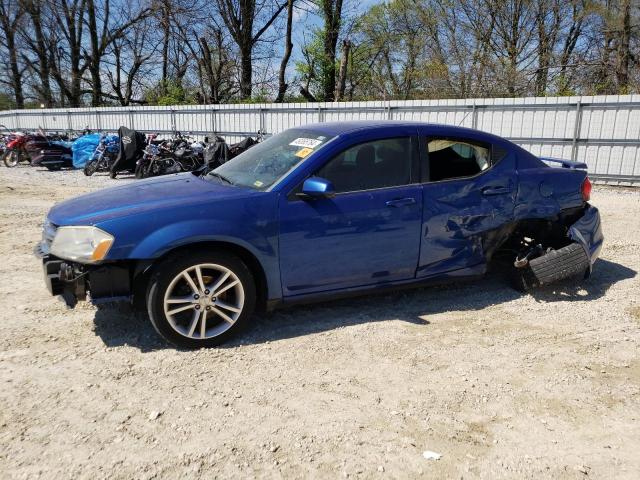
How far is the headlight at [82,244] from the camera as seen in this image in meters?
3.30

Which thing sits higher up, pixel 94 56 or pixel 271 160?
pixel 94 56

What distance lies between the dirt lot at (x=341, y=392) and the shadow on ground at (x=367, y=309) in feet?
0.07

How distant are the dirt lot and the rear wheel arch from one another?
0.37 meters

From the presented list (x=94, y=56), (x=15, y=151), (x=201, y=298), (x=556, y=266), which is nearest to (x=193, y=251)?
(x=201, y=298)

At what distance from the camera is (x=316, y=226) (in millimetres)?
3740

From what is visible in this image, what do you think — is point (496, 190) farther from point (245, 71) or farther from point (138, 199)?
point (245, 71)

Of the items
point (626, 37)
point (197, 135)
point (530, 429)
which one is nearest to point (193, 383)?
point (530, 429)

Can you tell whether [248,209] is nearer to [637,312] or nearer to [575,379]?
[575,379]

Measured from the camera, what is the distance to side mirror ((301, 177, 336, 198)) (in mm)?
3625

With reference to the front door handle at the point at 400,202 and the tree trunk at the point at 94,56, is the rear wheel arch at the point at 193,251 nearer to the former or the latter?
the front door handle at the point at 400,202

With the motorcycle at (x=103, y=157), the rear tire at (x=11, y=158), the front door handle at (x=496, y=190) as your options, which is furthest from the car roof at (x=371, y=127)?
the rear tire at (x=11, y=158)

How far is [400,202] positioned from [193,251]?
1611mm

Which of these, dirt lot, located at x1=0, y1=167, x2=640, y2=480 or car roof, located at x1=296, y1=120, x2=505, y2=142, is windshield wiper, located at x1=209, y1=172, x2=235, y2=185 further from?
dirt lot, located at x1=0, y1=167, x2=640, y2=480

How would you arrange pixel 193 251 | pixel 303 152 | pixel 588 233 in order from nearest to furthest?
1. pixel 193 251
2. pixel 303 152
3. pixel 588 233
